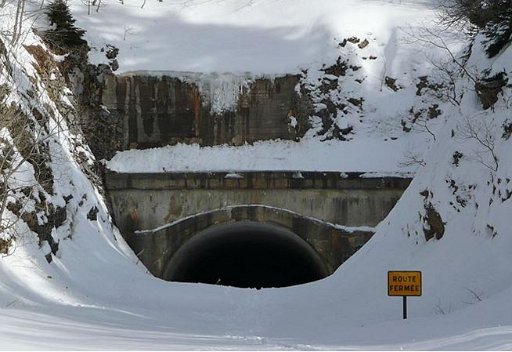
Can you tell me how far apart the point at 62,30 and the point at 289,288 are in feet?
37.3

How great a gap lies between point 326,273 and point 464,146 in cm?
759

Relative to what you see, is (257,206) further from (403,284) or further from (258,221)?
(403,284)

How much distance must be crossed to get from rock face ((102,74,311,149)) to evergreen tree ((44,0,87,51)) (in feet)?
6.50

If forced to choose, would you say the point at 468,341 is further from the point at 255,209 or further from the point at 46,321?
the point at 255,209

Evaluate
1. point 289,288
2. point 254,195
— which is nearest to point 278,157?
point 254,195

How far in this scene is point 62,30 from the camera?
23.2 m

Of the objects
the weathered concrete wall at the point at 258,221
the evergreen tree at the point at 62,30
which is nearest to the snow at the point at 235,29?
the evergreen tree at the point at 62,30

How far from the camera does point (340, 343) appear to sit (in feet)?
29.5

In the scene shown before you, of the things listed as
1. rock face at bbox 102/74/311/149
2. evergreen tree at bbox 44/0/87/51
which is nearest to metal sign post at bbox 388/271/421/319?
rock face at bbox 102/74/311/149

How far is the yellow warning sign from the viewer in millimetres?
10617

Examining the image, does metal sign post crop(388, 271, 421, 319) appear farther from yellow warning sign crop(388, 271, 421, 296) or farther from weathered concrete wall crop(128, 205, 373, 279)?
weathered concrete wall crop(128, 205, 373, 279)

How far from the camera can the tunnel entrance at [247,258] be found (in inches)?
854

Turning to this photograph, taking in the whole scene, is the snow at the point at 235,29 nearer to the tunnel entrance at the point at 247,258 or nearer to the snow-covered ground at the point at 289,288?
the snow-covered ground at the point at 289,288

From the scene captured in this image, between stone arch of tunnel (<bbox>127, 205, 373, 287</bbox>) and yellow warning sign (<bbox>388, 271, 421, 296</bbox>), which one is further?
stone arch of tunnel (<bbox>127, 205, 373, 287</bbox>)
